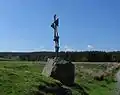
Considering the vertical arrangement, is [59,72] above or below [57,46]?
below

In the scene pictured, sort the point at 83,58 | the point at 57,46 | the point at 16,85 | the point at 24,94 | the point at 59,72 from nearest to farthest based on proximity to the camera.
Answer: the point at 24,94 < the point at 16,85 < the point at 59,72 < the point at 57,46 < the point at 83,58

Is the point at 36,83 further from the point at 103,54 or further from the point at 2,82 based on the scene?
the point at 103,54

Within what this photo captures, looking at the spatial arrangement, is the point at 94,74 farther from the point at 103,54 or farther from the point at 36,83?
the point at 103,54

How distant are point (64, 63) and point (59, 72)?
922 mm

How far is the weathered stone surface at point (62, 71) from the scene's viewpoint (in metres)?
24.0

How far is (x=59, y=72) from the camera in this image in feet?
79.4

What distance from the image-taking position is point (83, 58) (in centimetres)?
6284

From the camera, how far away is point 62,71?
24688 mm

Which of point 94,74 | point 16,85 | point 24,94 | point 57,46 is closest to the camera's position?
point 24,94

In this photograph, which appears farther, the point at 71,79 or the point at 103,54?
the point at 103,54

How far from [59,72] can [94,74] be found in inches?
519

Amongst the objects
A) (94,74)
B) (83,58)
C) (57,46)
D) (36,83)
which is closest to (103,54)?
(83,58)

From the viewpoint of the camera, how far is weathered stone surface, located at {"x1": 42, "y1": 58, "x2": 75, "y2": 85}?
2397 centimetres

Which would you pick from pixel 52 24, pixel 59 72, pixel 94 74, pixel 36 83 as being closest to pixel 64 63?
pixel 59 72
